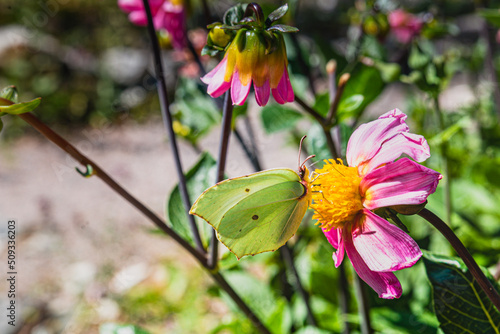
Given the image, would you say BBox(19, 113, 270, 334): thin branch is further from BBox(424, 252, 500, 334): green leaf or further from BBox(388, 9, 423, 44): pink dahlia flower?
BBox(388, 9, 423, 44): pink dahlia flower

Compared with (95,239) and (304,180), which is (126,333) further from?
(95,239)

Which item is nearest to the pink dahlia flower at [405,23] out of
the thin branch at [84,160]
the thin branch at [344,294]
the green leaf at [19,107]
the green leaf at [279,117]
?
the green leaf at [279,117]

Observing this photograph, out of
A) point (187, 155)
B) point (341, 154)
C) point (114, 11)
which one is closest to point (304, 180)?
point (341, 154)

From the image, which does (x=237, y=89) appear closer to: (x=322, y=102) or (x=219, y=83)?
(x=219, y=83)

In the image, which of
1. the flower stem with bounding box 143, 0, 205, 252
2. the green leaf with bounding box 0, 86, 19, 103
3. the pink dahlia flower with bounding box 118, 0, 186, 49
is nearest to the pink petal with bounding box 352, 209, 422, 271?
the flower stem with bounding box 143, 0, 205, 252

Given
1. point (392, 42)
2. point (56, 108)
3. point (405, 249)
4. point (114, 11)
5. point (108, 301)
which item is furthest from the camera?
point (114, 11)

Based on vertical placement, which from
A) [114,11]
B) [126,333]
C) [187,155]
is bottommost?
[187,155]
